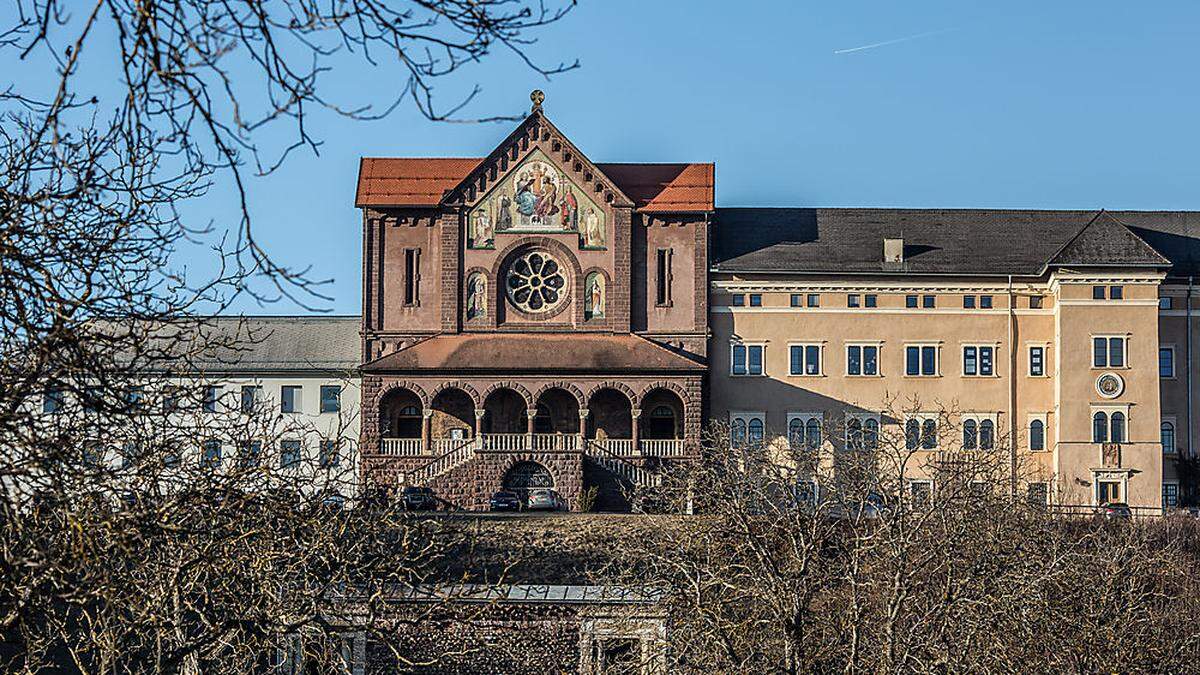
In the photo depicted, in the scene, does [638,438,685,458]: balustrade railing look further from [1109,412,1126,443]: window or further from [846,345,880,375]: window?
[1109,412,1126,443]: window

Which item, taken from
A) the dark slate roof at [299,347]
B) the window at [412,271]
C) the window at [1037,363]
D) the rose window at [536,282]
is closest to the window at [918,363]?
the window at [1037,363]

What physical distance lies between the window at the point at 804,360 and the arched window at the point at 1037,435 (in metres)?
8.57

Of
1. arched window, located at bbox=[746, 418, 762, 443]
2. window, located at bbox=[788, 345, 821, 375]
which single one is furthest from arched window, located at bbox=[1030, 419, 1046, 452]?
arched window, located at bbox=[746, 418, 762, 443]

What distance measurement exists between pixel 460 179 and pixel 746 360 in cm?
1316

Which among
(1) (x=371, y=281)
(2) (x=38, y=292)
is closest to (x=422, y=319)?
(1) (x=371, y=281)

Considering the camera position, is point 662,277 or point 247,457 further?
point 662,277

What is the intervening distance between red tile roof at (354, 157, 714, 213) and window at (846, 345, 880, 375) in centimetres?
784

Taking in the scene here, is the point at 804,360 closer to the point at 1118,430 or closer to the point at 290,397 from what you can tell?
the point at 1118,430

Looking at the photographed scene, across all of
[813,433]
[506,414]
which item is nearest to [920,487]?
[813,433]

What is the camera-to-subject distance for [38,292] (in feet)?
25.1

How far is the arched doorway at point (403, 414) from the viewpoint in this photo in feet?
→ 218

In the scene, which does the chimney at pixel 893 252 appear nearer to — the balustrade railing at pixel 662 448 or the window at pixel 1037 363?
the window at pixel 1037 363

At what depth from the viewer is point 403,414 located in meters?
67.2

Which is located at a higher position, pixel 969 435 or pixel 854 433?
pixel 854 433
